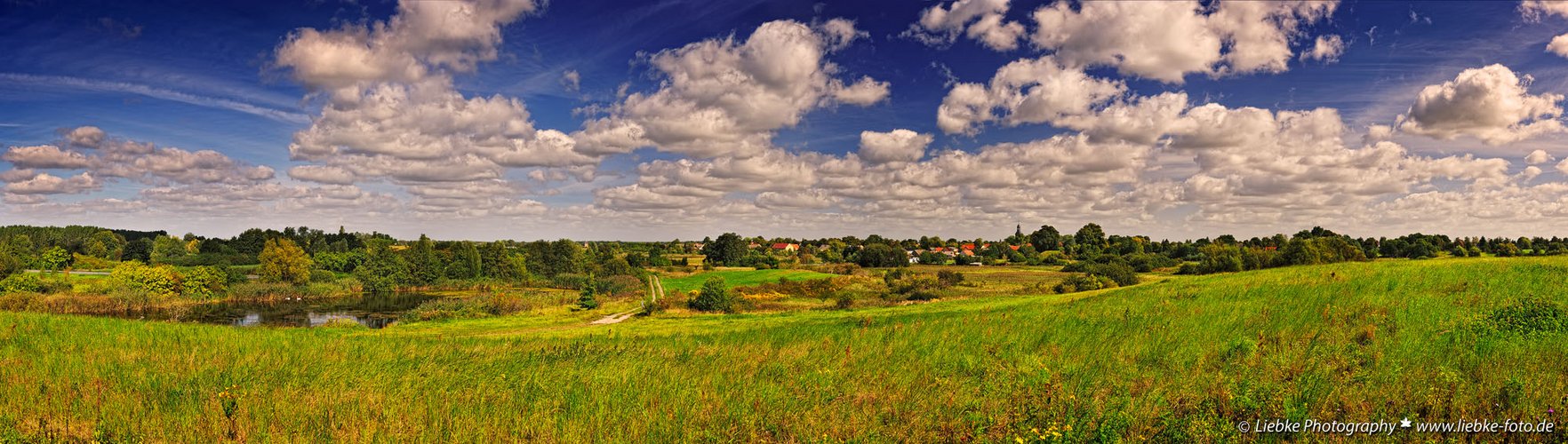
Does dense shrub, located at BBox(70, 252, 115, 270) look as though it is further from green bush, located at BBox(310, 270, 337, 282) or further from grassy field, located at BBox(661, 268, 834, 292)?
grassy field, located at BBox(661, 268, 834, 292)

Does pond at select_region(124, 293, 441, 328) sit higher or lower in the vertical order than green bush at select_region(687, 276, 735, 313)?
lower

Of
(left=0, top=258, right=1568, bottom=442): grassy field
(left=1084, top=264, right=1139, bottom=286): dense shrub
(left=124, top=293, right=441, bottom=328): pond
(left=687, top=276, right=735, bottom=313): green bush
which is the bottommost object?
(left=124, top=293, right=441, bottom=328): pond

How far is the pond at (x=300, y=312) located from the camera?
6377cm

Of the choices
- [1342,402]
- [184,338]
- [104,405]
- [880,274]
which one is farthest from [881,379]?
[880,274]

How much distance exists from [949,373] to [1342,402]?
4.02m

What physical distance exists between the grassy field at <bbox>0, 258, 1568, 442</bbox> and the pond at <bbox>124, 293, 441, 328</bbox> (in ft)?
190

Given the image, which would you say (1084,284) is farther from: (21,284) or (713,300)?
(21,284)

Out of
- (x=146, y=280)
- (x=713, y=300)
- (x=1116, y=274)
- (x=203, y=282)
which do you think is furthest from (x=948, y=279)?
(x=203, y=282)

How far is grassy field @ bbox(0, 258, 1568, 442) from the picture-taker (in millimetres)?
5875

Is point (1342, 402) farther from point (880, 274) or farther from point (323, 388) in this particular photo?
point (880, 274)

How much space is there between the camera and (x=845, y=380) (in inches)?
319

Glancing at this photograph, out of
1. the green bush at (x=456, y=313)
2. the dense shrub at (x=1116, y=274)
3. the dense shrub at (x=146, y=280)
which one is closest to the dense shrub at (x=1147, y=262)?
the dense shrub at (x=1116, y=274)

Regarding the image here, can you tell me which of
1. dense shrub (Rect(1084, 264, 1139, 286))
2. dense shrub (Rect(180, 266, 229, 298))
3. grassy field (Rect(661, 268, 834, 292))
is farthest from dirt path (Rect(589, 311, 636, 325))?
dense shrub (Rect(180, 266, 229, 298))

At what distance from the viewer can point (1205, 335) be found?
1093 centimetres
